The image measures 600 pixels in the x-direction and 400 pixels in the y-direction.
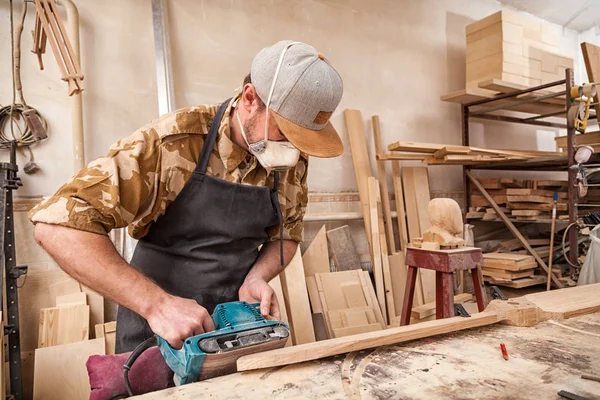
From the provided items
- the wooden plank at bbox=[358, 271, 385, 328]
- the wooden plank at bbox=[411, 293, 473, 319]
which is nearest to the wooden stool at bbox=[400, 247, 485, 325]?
the wooden plank at bbox=[411, 293, 473, 319]

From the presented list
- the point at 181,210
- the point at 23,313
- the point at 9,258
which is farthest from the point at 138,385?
the point at 23,313

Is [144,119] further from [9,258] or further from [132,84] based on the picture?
[9,258]

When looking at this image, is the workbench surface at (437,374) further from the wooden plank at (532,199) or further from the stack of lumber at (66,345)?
the wooden plank at (532,199)

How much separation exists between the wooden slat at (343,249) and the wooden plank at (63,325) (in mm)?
2167

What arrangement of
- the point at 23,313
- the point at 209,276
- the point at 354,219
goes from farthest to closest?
1. the point at 354,219
2. the point at 23,313
3. the point at 209,276

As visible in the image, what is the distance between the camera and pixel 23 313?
2752 mm

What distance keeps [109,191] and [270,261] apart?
912mm

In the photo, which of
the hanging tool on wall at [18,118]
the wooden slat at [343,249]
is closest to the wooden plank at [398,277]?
the wooden slat at [343,249]

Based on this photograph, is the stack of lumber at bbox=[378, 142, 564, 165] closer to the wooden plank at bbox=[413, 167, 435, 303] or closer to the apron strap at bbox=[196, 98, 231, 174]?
the wooden plank at bbox=[413, 167, 435, 303]

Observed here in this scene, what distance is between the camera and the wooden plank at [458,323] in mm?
1145

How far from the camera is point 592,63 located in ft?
14.5

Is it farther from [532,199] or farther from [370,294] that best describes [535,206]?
[370,294]

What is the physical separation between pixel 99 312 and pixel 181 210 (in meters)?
1.83

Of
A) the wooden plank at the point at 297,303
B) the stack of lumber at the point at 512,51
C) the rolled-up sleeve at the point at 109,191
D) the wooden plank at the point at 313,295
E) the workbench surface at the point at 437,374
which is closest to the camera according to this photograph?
the workbench surface at the point at 437,374
